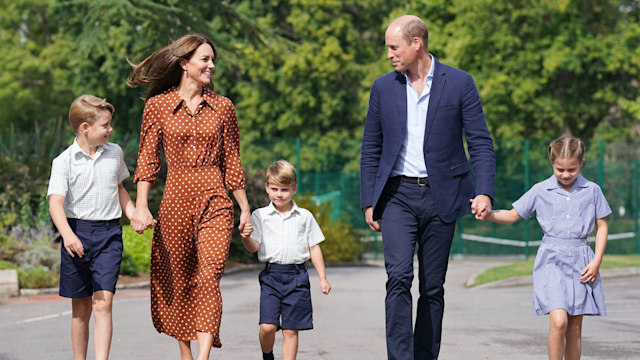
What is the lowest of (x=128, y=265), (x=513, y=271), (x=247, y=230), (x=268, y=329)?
(x=513, y=271)

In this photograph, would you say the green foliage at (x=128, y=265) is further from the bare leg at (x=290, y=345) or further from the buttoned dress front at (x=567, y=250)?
the buttoned dress front at (x=567, y=250)

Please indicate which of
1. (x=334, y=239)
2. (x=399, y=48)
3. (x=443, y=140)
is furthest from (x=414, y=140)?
(x=334, y=239)

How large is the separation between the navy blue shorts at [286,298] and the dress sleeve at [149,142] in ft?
3.27

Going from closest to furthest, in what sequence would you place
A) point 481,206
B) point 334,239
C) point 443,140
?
1. point 481,206
2. point 443,140
3. point 334,239

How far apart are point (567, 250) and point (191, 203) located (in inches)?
87.9

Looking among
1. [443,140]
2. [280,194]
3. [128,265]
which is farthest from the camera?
[128,265]

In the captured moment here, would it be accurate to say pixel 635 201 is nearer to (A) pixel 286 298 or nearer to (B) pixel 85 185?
(A) pixel 286 298

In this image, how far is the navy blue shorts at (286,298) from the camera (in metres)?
6.66

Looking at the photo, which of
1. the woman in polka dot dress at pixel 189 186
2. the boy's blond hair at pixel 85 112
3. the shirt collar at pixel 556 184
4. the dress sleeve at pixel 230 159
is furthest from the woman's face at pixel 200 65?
the shirt collar at pixel 556 184

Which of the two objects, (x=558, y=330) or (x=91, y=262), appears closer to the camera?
(x=558, y=330)

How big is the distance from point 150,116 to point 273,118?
33.5 metres

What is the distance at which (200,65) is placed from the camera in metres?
6.36

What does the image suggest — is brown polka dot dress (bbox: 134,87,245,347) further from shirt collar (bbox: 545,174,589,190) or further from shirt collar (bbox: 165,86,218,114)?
shirt collar (bbox: 545,174,589,190)

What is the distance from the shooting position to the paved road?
8.36 meters
